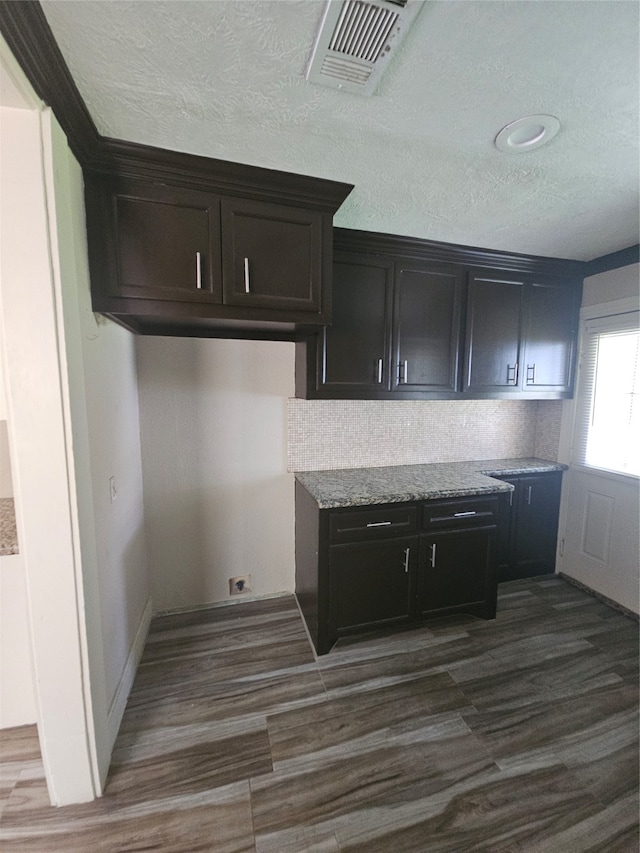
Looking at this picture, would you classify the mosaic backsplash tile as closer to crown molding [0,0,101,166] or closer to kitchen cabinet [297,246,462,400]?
kitchen cabinet [297,246,462,400]

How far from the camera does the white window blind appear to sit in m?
2.37

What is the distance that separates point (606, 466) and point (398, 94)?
278 centimetres

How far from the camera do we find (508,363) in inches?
100

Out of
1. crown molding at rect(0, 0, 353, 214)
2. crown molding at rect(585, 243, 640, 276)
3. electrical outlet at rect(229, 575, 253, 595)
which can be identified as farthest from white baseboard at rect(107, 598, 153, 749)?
crown molding at rect(585, 243, 640, 276)

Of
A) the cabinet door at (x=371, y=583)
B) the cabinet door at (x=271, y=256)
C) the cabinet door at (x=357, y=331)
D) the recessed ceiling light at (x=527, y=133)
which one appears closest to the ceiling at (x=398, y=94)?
the recessed ceiling light at (x=527, y=133)

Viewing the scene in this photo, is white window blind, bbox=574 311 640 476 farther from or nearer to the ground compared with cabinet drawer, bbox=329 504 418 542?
farther from the ground

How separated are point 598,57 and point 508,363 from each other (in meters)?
1.78

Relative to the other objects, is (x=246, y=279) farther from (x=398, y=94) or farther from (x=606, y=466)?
(x=606, y=466)

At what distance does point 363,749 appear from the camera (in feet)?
4.87

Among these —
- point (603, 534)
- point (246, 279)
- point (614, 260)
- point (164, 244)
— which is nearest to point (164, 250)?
point (164, 244)

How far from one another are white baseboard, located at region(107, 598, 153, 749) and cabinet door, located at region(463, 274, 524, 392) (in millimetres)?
2664

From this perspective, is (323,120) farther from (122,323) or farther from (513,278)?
(513,278)

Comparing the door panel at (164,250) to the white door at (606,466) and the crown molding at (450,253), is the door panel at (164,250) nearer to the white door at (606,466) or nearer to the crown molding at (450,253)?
the crown molding at (450,253)

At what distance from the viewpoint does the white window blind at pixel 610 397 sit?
237cm
